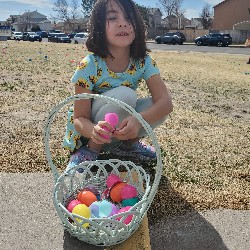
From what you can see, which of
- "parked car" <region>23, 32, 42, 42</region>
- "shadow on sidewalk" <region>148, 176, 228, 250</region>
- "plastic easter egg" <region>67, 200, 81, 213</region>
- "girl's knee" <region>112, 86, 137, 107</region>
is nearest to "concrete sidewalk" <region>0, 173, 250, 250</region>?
"shadow on sidewalk" <region>148, 176, 228, 250</region>

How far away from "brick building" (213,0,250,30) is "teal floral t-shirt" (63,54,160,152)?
2154 inches

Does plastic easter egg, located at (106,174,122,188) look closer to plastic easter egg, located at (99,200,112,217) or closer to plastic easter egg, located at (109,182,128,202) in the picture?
plastic easter egg, located at (109,182,128,202)

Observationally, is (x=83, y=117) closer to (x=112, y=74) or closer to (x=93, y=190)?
(x=112, y=74)

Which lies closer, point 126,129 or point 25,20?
point 126,129

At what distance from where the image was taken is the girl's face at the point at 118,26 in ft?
8.41

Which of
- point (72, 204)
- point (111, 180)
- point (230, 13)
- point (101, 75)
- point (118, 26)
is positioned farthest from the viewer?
point (230, 13)

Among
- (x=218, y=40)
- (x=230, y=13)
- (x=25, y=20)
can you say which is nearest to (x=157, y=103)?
(x=218, y=40)

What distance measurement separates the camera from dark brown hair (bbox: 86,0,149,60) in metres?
2.59

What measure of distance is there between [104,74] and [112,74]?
0.06 meters

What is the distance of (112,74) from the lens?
2.74m

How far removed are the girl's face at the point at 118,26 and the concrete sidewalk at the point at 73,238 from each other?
1095mm

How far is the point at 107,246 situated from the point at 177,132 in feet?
7.31

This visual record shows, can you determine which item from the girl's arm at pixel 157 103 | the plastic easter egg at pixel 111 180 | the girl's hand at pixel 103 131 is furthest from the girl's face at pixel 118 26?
the plastic easter egg at pixel 111 180

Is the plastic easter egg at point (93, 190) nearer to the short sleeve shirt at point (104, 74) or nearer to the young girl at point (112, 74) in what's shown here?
the young girl at point (112, 74)
